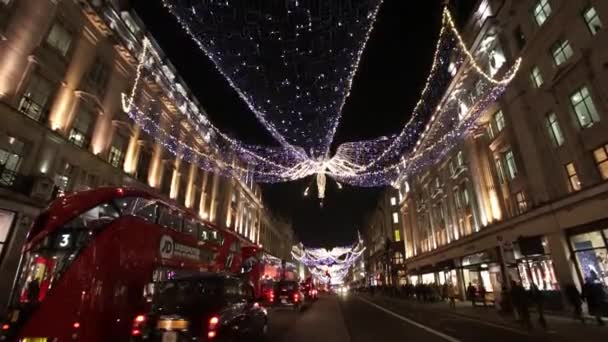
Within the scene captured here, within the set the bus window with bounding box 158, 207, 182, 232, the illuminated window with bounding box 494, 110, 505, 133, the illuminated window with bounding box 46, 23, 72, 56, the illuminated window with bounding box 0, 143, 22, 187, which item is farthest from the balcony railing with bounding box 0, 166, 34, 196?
the illuminated window with bounding box 494, 110, 505, 133

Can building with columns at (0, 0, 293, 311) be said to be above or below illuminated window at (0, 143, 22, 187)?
above

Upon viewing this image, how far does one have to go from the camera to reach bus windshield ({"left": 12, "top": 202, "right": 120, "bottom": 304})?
7.55m

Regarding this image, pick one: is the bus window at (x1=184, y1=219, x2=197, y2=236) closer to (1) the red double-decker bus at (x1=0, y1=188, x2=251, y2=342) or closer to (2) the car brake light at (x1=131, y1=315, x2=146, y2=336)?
(1) the red double-decker bus at (x1=0, y1=188, x2=251, y2=342)

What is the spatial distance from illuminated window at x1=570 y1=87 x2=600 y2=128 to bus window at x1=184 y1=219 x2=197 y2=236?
19.0 metres

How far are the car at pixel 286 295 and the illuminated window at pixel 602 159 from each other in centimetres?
1812

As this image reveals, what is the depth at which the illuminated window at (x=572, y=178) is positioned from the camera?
16.7 m

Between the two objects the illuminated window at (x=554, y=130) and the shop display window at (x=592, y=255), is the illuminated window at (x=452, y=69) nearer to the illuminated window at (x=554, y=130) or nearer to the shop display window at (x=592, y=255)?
the illuminated window at (x=554, y=130)

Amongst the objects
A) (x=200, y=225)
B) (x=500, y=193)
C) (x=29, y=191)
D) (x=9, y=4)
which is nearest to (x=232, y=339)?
(x=200, y=225)

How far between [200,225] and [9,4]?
14.1 meters

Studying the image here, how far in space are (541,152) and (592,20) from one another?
7.09 m

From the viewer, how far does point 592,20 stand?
15.2 meters

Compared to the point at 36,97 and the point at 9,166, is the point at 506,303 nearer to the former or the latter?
the point at 9,166

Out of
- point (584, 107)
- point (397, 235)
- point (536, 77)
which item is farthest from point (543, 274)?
point (397, 235)

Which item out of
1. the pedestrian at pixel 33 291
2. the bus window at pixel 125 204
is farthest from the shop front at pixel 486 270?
the pedestrian at pixel 33 291
